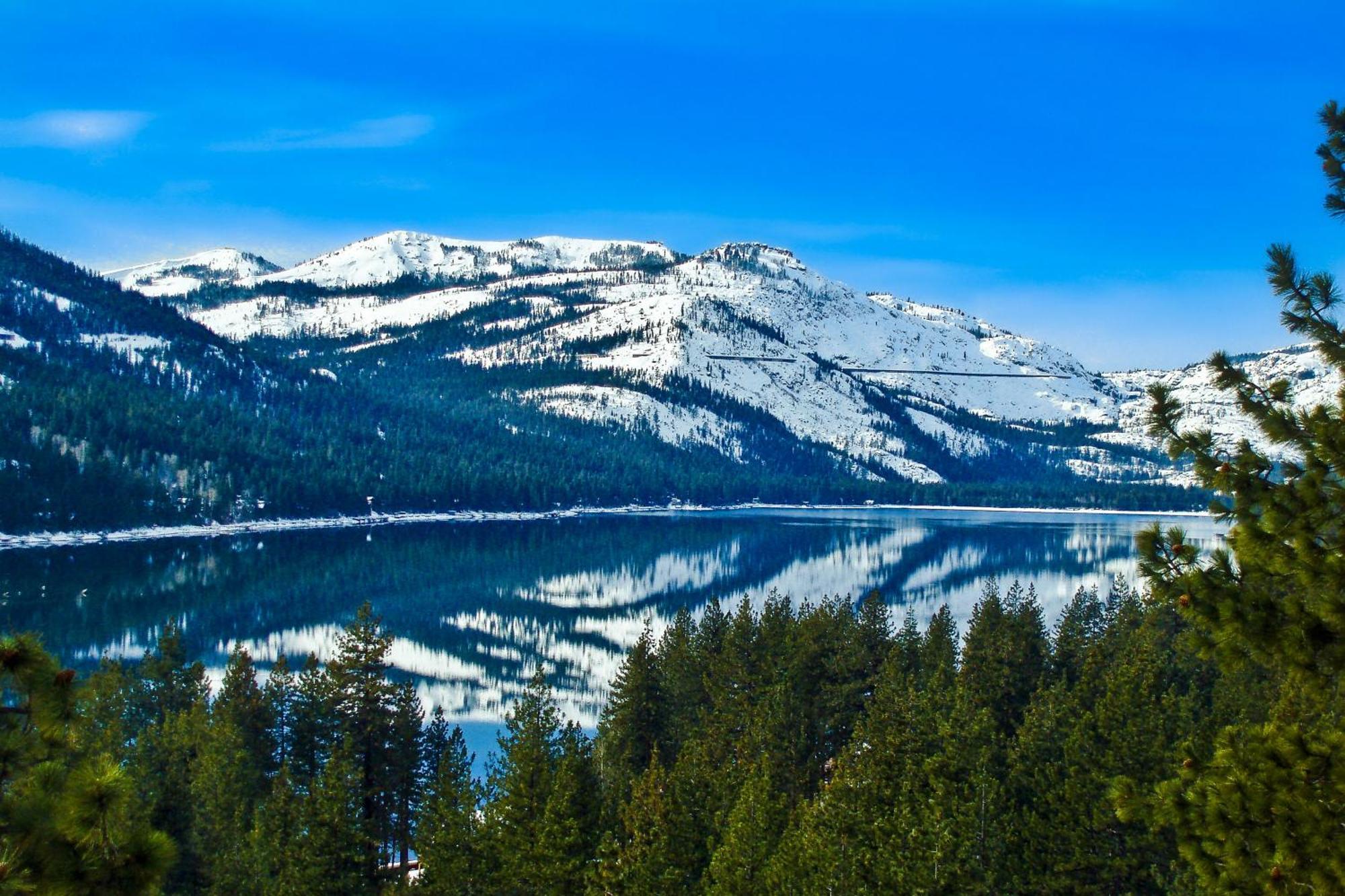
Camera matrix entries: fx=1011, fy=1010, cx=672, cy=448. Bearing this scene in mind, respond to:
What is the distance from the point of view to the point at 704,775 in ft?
110

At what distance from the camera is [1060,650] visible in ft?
164

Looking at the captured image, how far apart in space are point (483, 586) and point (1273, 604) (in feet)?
360

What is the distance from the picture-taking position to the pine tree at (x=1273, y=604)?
8.91 metres

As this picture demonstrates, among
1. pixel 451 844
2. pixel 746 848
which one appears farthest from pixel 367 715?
pixel 746 848

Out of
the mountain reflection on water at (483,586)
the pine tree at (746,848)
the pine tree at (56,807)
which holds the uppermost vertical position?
the pine tree at (56,807)

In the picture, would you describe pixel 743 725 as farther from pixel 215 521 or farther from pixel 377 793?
pixel 215 521

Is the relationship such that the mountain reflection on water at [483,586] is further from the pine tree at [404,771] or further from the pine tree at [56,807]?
the pine tree at [56,807]

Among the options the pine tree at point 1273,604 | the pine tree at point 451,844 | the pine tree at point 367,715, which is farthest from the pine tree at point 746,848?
the pine tree at point 1273,604

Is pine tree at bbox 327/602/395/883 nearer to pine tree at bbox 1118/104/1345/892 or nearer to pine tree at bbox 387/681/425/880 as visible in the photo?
pine tree at bbox 387/681/425/880

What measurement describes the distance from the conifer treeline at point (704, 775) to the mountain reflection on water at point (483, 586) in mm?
20307

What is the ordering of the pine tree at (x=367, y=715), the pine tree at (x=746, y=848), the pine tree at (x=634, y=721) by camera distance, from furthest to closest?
the pine tree at (x=634, y=721), the pine tree at (x=367, y=715), the pine tree at (x=746, y=848)

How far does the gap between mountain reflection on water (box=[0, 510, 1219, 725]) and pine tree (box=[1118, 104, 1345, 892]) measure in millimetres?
54437

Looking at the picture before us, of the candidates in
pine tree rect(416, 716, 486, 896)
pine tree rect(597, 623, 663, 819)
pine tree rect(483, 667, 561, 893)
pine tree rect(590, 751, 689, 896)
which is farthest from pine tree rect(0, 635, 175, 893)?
pine tree rect(597, 623, 663, 819)

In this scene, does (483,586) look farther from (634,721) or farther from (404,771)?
(404,771)
